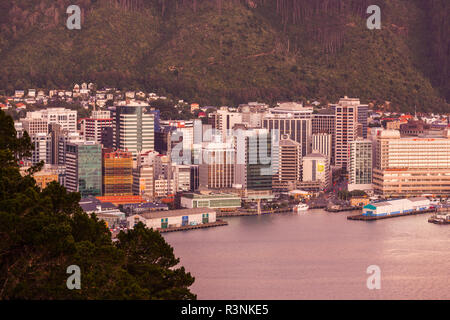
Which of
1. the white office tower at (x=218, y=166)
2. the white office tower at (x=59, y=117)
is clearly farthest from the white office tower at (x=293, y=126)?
the white office tower at (x=59, y=117)

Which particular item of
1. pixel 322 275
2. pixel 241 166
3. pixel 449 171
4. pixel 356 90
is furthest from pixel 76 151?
pixel 356 90

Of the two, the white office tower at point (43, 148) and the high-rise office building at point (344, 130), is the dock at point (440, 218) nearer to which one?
the high-rise office building at point (344, 130)

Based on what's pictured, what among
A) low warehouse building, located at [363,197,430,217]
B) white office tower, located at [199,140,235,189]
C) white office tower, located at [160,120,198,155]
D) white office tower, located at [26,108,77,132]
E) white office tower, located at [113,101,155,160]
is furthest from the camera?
white office tower, located at [26,108,77,132]

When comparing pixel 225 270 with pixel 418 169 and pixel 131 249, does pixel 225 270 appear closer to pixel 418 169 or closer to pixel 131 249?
pixel 131 249

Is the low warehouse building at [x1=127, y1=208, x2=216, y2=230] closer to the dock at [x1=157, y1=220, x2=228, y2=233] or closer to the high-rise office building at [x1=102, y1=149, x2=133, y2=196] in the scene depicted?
the dock at [x1=157, y1=220, x2=228, y2=233]

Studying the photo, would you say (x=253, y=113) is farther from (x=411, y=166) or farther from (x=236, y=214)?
(x=236, y=214)

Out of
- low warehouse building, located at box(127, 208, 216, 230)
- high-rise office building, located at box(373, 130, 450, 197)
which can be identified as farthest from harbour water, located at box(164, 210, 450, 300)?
high-rise office building, located at box(373, 130, 450, 197)
